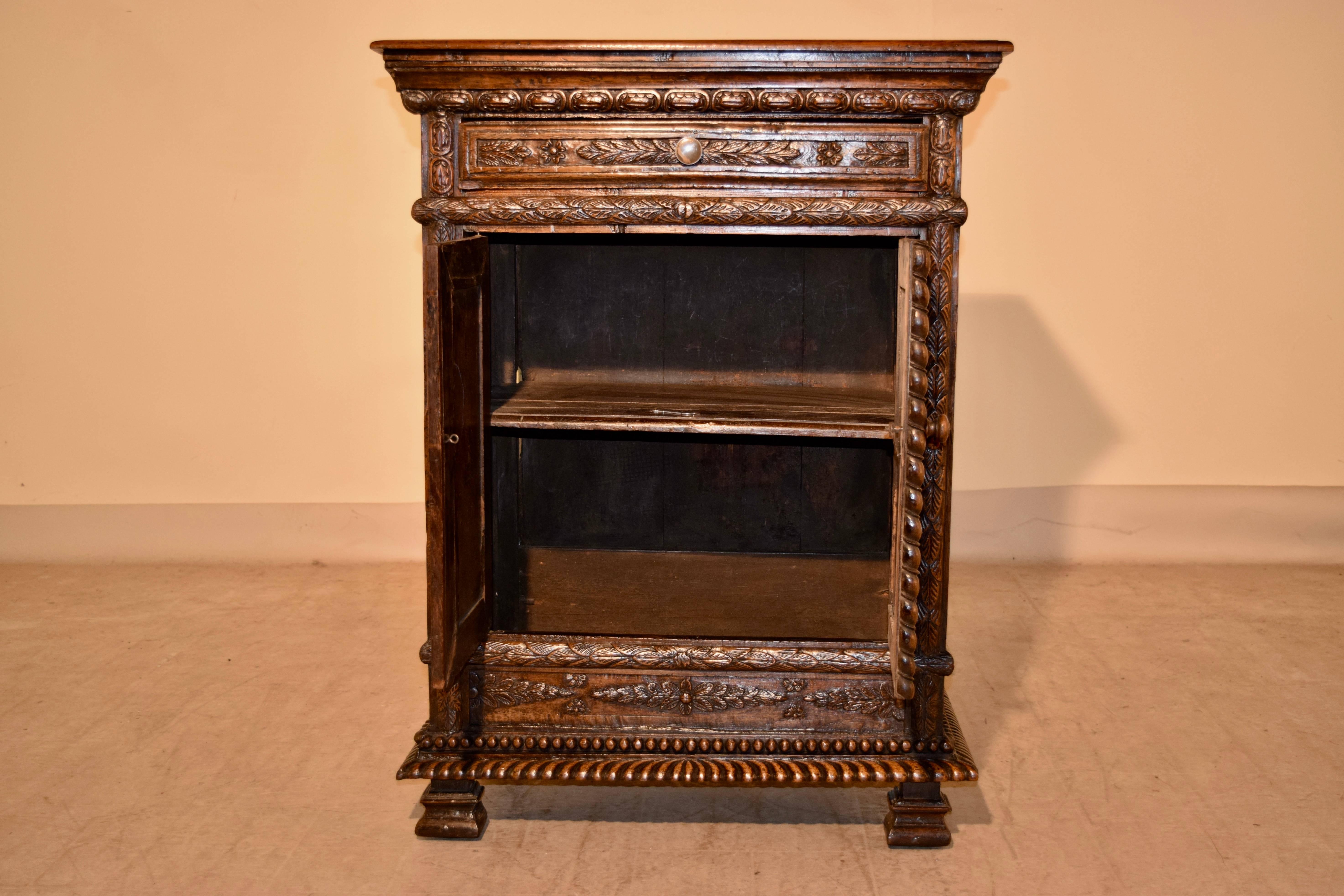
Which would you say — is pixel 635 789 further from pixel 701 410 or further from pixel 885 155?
pixel 885 155

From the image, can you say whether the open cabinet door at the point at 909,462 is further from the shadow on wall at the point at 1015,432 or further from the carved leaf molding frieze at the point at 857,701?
the shadow on wall at the point at 1015,432

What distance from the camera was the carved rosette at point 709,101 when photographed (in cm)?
213

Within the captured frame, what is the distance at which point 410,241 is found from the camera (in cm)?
406

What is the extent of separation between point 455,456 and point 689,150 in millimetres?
696

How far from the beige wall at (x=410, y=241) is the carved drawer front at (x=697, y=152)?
1877mm

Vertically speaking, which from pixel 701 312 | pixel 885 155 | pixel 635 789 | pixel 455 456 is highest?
pixel 885 155

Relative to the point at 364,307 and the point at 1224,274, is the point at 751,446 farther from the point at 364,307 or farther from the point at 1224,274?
the point at 1224,274

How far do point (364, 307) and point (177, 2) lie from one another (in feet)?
3.79

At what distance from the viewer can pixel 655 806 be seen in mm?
2445

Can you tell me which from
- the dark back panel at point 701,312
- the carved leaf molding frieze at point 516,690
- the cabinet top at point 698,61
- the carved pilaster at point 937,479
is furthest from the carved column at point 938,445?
the dark back panel at point 701,312

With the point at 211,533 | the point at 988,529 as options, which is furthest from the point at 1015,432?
the point at 211,533

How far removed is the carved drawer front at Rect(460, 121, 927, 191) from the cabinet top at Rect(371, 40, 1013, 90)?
0.08m

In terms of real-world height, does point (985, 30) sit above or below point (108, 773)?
above

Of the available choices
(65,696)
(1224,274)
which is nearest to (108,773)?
(65,696)
